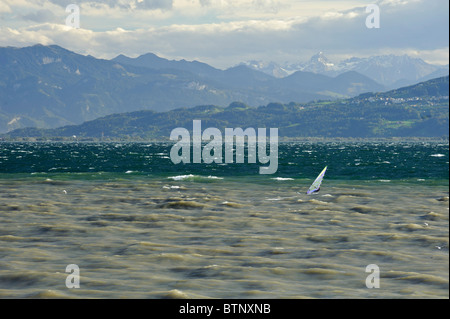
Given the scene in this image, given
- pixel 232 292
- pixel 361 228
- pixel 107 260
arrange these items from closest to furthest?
pixel 232 292, pixel 107 260, pixel 361 228

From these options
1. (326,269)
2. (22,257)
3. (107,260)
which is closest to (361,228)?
(326,269)

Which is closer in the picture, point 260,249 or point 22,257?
point 22,257

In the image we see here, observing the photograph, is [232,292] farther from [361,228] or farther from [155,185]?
[155,185]

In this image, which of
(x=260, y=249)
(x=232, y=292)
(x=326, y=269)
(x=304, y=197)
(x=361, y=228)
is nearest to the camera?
(x=232, y=292)

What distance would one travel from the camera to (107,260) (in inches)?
823

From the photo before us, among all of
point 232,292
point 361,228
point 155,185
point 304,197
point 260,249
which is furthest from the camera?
point 155,185

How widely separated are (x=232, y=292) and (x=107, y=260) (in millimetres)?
6532

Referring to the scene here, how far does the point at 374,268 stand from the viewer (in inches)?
778

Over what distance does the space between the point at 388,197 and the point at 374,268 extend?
26389 mm
